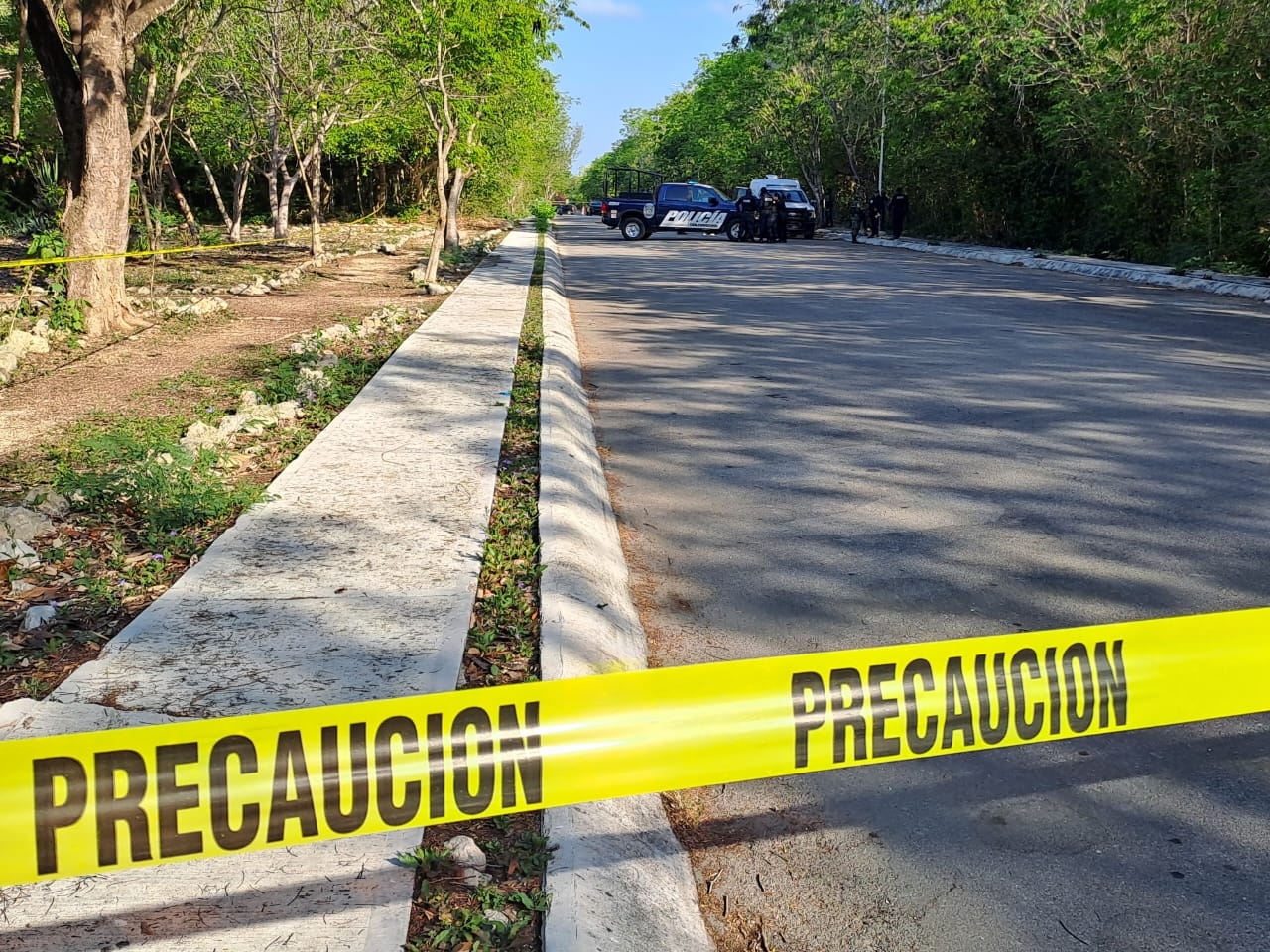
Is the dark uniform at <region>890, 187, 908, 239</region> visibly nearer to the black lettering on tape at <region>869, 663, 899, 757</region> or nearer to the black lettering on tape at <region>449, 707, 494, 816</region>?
the black lettering on tape at <region>869, 663, 899, 757</region>

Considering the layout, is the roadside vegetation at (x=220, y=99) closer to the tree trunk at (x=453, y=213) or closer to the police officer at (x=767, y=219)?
the tree trunk at (x=453, y=213)

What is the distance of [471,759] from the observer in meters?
1.65

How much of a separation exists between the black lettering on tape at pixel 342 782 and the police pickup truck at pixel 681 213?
37881mm

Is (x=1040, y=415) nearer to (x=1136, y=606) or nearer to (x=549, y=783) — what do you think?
(x=1136, y=606)

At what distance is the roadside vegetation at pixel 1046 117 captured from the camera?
20094 millimetres

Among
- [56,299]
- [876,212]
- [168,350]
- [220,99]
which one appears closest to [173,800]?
[168,350]

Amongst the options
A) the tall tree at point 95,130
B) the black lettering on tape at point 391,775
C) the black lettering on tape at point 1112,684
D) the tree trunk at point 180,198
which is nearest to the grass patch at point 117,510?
the black lettering on tape at point 391,775

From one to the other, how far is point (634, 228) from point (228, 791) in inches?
1522

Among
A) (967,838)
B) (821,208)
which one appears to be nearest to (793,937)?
(967,838)

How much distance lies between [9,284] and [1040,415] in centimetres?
1352

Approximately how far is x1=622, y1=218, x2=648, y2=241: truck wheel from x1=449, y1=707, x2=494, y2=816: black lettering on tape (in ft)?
125

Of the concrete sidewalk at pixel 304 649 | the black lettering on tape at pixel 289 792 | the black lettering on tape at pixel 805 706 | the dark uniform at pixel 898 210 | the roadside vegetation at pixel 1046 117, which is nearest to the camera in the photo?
the black lettering on tape at pixel 289 792

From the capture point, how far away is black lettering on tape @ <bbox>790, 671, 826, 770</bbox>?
1757 millimetres

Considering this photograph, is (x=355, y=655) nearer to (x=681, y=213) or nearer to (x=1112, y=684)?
(x=1112, y=684)
